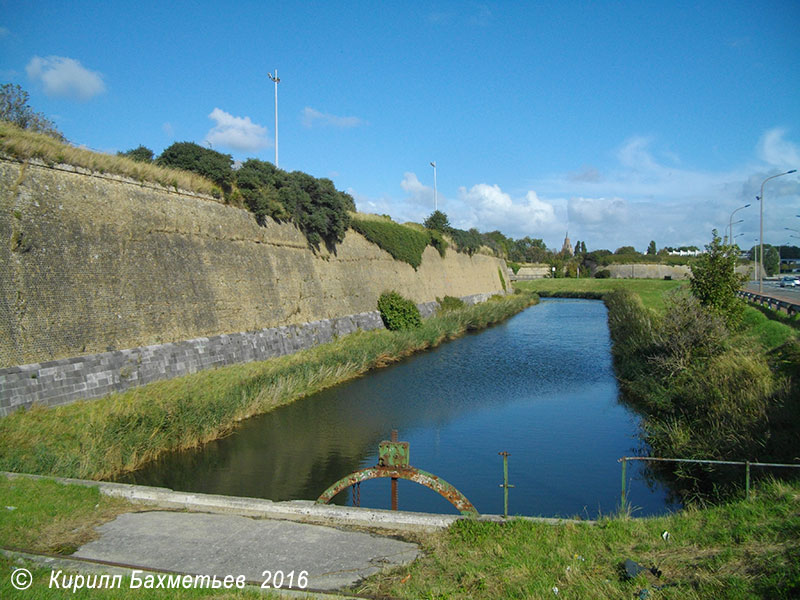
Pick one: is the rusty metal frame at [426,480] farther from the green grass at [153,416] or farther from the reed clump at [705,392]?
the reed clump at [705,392]

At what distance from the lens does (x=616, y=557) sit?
198 inches

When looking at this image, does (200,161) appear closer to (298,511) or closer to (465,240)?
(298,511)

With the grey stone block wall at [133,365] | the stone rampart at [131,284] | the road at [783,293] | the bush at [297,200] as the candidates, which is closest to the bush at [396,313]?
the bush at [297,200]

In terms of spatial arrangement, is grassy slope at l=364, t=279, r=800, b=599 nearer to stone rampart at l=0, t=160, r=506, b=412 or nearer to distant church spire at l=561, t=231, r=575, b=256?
stone rampart at l=0, t=160, r=506, b=412

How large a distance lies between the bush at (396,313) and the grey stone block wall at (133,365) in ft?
21.2

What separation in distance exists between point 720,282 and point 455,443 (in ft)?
33.8

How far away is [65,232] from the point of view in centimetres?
1259

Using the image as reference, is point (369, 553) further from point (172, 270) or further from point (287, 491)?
point (172, 270)

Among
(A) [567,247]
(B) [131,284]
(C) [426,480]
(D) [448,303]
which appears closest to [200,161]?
(B) [131,284]

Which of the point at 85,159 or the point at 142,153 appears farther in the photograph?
the point at 142,153

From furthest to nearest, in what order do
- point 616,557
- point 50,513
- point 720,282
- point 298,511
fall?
point 720,282 < point 298,511 < point 50,513 < point 616,557

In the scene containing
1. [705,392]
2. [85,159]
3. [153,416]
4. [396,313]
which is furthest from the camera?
[396,313]

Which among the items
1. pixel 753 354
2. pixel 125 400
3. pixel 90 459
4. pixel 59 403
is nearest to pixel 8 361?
pixel 59 403

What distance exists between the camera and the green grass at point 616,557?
14.2 feet
